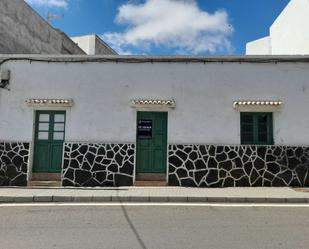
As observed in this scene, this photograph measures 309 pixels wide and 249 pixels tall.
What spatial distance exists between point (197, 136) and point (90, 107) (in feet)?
12.1

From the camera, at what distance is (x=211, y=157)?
493 inches

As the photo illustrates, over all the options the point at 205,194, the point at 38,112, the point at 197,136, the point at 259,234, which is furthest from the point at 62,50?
the point at 259,234

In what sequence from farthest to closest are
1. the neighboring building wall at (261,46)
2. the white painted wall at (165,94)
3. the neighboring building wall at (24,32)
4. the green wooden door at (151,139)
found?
the neighboring building wall at (261,46) < the neighboring building wall at (24,32) < the green wooden door at (151,139) < the white painted wall at (165,94)

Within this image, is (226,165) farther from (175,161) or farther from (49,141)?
(49,141)

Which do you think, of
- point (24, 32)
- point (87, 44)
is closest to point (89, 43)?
point (87, 44)

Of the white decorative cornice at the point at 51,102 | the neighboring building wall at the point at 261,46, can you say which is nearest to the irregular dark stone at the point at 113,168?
the white decorative cornice at the point at 51,102

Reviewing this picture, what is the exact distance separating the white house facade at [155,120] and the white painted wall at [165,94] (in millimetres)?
33

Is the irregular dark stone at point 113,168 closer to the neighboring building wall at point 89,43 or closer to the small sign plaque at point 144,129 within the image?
the small sign plaque at point 144,129

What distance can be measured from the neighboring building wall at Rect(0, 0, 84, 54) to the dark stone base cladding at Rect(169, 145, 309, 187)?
9494mm

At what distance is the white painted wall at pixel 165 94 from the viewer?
12617 millimetres

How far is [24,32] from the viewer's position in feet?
59.9

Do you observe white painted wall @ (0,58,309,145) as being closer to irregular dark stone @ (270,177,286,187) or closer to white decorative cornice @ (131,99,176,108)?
white decorative cornice @ (131,99,176,108)

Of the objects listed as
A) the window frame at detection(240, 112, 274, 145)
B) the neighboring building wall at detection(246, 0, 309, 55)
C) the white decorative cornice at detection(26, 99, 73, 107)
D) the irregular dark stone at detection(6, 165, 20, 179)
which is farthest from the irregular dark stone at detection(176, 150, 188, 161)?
the neighboring building wall at detection(246, 0, 309, 55)

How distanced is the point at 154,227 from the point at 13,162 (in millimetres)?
7160
